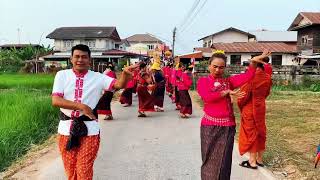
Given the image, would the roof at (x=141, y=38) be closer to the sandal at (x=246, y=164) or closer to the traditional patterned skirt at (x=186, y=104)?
the traditional patterned skirt at (x=186, y=104)

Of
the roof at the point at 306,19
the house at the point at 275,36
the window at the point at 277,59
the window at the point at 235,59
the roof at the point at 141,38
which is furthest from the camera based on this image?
the roof at the point at 141,38

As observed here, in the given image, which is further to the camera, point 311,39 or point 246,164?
point 311,39

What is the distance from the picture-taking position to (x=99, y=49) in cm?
6362

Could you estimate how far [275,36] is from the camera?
63375 mm

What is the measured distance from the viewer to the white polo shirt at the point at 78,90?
4656mm

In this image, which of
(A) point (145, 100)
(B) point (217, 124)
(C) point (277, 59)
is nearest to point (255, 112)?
(B) point (217, 124)

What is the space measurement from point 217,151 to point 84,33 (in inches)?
2402

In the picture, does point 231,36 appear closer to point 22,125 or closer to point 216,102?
point 22,125

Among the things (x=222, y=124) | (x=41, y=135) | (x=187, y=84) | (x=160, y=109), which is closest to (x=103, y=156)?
(x=41, y=135)

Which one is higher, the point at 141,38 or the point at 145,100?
the point at 141,38

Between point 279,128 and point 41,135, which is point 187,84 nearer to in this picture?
point 279,128

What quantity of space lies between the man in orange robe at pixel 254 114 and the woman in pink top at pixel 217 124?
1.66 metres

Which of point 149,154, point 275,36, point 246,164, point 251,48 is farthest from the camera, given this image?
point 275,36

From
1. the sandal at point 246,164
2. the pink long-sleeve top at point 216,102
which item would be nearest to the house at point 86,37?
the sandal at point 246,164
